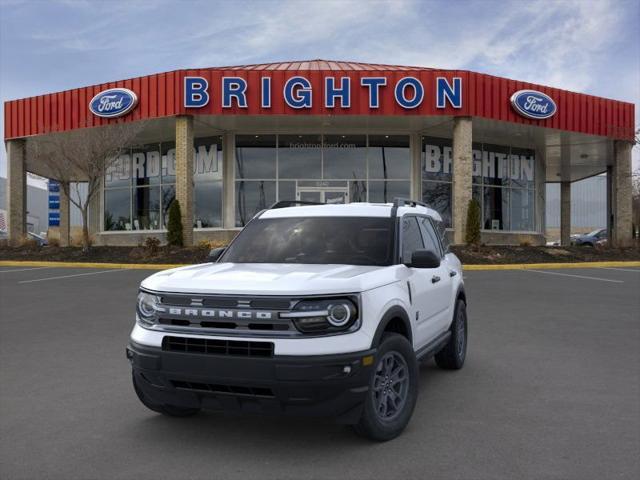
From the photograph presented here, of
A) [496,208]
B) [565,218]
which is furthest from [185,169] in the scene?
[565,218]

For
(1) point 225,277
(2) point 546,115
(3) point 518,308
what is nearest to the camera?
(1) point 225,277

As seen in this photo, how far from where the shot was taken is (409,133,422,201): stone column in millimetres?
25406

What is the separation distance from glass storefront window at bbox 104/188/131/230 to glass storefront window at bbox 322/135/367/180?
1020cm

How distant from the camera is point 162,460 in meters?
3.63

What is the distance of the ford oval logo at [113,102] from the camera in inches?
889

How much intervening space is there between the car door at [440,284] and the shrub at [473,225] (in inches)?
620

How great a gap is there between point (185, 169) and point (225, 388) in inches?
762

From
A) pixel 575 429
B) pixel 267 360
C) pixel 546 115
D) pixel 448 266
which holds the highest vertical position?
pixel 546 115

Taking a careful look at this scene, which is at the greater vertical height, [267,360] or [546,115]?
[546,115]

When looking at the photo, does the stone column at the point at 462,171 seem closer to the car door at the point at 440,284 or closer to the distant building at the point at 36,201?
the car door at the point at 440,284

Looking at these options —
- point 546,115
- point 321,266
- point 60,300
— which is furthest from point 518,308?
point 546,115

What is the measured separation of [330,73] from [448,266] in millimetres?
16926

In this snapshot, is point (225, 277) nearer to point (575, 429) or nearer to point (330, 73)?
point (575, 429)

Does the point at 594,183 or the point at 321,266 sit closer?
the point at 321,266
